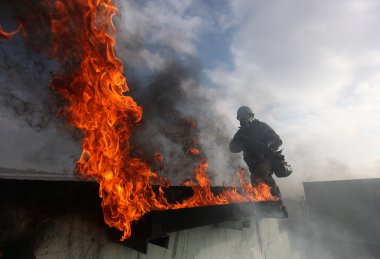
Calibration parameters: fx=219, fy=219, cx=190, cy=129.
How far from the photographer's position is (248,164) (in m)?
10.6

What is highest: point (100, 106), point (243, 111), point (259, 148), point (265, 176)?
point (243, 111)

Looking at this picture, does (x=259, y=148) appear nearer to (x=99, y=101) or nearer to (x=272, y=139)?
(x=272, y=139)

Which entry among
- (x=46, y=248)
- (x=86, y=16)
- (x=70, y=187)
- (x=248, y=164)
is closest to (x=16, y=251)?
(x=46, y=248)

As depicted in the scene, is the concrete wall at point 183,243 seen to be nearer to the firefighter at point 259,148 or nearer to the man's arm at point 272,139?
the firefighter at point 259,148

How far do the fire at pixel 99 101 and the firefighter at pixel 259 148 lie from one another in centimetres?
630

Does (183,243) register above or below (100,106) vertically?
below

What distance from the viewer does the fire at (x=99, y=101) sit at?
156 inches

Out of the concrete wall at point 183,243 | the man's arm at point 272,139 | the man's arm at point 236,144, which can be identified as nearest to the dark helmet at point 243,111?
the man's arm at point 236,144

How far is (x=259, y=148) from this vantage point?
10.3 meters

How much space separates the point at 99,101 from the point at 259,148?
7.87 metres

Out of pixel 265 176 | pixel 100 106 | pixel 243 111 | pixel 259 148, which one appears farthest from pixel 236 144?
pixel 100 106

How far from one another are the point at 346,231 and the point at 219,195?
17.8 meters

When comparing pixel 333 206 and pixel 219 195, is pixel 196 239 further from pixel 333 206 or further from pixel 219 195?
pixel 333 206

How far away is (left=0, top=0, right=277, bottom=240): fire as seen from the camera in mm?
3963
